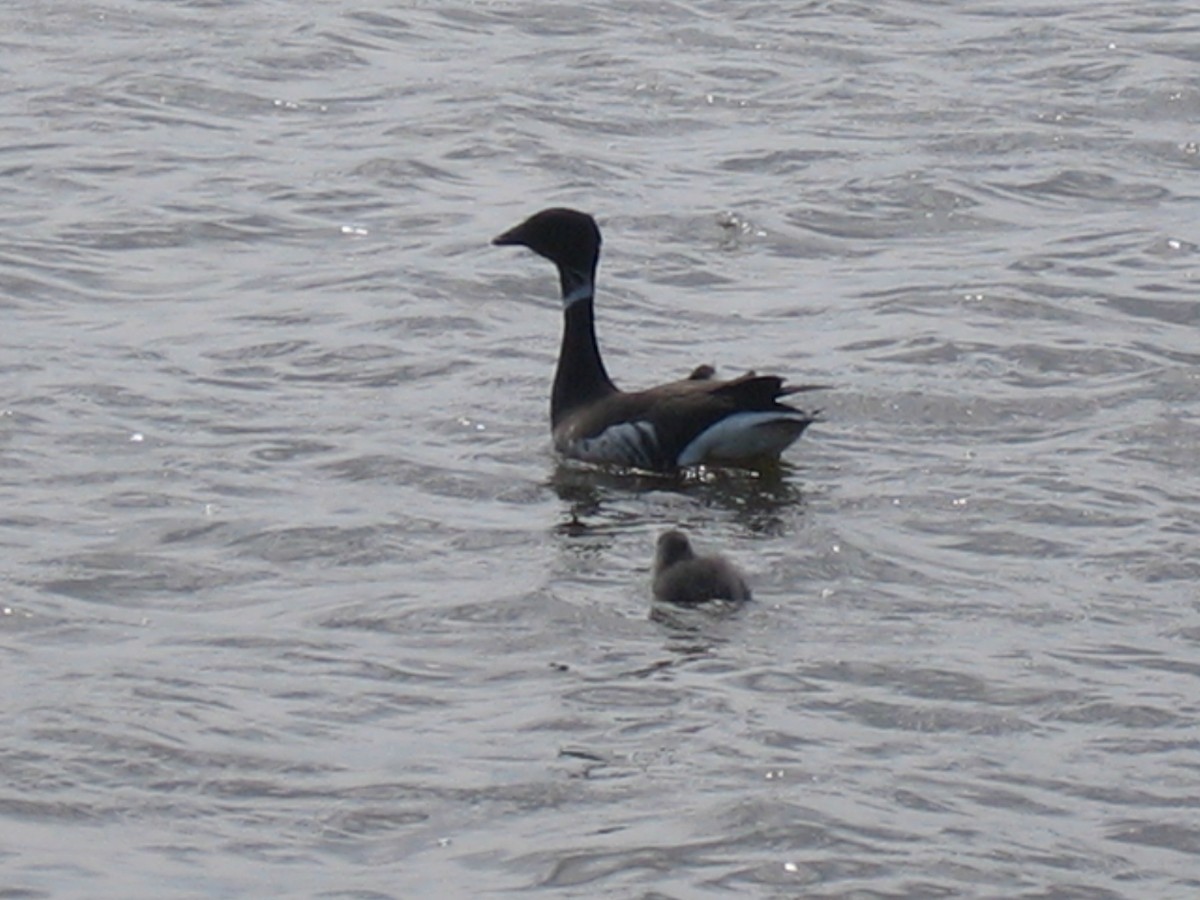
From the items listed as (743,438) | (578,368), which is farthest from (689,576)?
(578,368)

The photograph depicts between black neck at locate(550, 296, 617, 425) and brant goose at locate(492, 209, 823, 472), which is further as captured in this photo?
black neck at locate(550, 296, 617, 425)

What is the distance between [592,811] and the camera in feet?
29.7

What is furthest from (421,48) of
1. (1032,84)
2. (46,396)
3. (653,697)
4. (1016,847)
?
(1016,847)

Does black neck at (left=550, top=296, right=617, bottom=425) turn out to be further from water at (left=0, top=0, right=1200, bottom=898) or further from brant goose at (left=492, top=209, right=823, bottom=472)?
water at (left=0, top=0, right=1200, bottom=898)

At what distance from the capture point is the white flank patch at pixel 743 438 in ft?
42.3

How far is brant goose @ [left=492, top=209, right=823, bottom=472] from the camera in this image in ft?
42.3

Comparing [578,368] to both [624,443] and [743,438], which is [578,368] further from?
[743,438]

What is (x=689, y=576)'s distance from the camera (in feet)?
35.6

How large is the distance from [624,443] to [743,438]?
51cm

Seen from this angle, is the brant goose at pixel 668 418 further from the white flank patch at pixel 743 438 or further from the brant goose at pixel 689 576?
the brant goose at pixel 689 576

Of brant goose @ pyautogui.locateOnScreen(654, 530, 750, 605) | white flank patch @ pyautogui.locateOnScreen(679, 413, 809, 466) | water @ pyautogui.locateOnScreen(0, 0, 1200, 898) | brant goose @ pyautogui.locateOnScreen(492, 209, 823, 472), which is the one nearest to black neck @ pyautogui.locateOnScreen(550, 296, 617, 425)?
brant goose @ pyautogui.locateOnScreen(492, 209, 823, 472)

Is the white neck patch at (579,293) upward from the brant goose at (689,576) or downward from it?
upward

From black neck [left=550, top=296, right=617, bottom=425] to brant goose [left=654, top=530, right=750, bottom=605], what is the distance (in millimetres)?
2272

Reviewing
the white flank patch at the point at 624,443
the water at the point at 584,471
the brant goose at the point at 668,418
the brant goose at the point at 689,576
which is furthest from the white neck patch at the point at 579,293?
the brant goose at the point at 689,576
